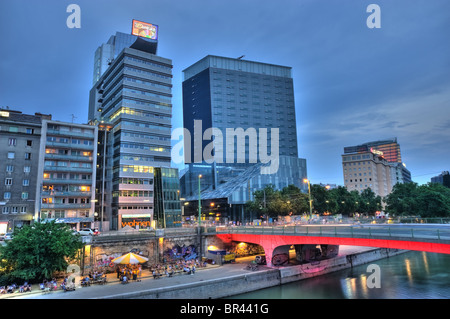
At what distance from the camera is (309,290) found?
37781 mm

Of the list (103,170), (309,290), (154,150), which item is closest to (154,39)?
(154,150)

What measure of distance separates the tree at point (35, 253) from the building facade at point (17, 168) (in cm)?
3031

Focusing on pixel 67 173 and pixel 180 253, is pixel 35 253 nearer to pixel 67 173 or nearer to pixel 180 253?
pixel 180 253

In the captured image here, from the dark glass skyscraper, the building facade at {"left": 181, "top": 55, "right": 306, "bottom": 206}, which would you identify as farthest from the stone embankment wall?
the building facade at {"left": 181, "top": 55, "right": 306, "bottom": 206}

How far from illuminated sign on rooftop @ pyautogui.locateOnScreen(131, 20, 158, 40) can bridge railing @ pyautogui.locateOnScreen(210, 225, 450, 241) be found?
68366 mm

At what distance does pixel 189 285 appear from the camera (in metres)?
31.8

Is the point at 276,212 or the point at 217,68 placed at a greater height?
the point at 217,68

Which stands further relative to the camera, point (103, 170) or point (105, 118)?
point (105, 118)

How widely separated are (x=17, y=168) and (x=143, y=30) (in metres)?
52.7

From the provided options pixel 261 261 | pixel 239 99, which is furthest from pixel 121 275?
pixel 239 99

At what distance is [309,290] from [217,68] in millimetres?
132324

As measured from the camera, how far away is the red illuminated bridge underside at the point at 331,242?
2506 cm

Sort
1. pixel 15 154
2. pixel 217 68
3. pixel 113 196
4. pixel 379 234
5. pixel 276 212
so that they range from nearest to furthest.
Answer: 1. pixel 379 234
2. pixel 15 154
3. pixel 276 212
4. pixel 113 196
5. pixel 217 68
